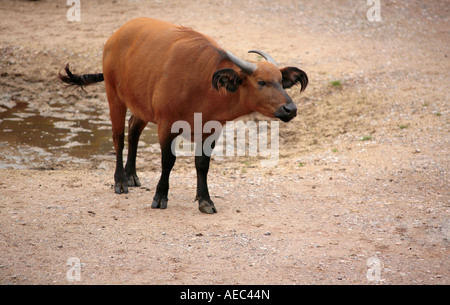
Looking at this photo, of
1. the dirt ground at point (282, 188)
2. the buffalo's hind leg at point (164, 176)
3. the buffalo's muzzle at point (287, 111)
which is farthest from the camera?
the buffalo's hind leg at point (164, 176)

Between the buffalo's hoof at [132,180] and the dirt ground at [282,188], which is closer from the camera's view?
the dirt ground at [282,188]

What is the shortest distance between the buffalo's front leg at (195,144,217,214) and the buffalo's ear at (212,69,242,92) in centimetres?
93

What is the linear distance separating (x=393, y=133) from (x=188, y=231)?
445 cm

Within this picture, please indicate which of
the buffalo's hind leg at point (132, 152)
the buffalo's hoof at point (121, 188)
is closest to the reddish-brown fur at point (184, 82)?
the buffalo's hind leg at point (132, 152)

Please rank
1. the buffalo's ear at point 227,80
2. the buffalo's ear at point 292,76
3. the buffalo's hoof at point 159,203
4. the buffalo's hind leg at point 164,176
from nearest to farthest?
the buffalo's ear at point 227,80
the buffalo's ear at point 292,76
the buffalo's hind leg at point 164,176
the buffalo's hoof at point 159,203

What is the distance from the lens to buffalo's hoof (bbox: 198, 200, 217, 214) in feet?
19.8

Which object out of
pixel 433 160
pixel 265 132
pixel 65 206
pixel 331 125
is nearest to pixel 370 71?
pixel 331 125

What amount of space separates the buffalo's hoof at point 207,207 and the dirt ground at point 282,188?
0.10 meters

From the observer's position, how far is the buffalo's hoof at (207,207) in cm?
605

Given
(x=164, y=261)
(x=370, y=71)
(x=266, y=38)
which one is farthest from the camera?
(x=266, y=38)

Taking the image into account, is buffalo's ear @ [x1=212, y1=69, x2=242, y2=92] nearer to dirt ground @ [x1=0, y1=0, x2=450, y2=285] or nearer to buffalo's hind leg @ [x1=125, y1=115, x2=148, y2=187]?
dirt ground @ [x1=0, y1=0, x2=450, y2=285]

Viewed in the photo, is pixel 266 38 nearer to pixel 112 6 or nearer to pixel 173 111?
pixel 112 6

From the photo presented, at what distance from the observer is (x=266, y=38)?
504 inches

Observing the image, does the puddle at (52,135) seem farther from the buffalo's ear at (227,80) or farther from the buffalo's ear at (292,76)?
the buffalo's ear at (292,76)
